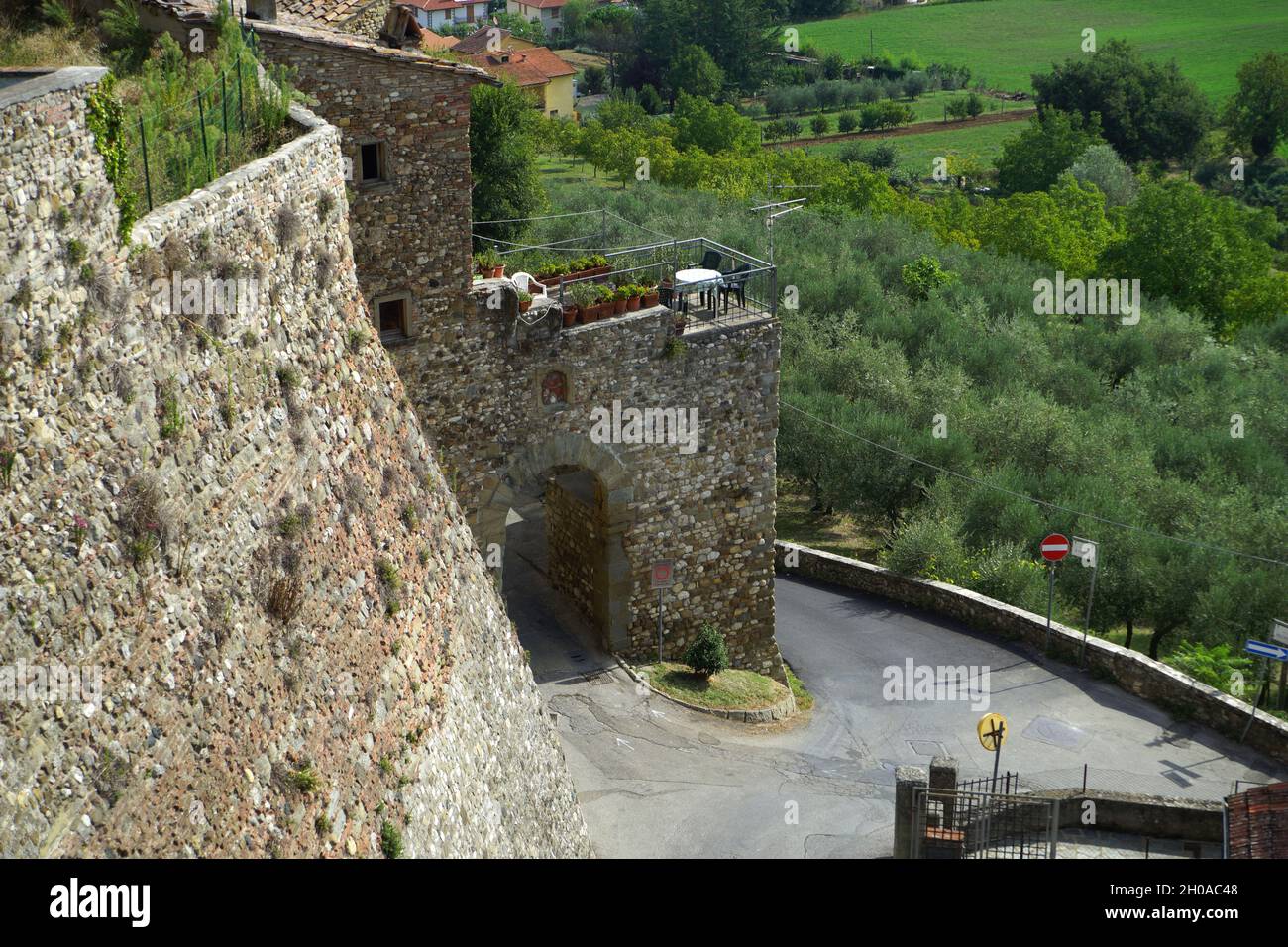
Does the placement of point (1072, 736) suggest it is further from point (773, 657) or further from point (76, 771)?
point (76, 771)

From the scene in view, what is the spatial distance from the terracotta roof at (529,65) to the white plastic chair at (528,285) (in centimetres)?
6182

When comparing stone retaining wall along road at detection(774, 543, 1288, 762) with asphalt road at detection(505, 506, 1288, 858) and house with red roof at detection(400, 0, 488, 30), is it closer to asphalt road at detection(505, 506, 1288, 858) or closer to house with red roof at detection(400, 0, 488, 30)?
asphalt road at detection(505, 506, 1288, 858)

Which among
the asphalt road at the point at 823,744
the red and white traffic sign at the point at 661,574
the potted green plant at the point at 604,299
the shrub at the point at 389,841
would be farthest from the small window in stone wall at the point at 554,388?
the shrub at the point at 389,841

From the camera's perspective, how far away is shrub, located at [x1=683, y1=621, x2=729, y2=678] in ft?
78.7

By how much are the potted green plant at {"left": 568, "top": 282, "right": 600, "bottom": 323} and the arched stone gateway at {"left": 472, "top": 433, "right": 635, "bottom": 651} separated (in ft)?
5.89

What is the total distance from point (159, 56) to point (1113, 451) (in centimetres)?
2625

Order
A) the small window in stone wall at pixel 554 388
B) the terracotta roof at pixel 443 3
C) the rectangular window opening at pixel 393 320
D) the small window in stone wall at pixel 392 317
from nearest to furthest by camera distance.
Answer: the small window in stone wall at pixel 392 317, the rectangular window opening at pixel 393 320, the small window in stone wall at pixel 554 388, the terracotta roof at pixel 443 3

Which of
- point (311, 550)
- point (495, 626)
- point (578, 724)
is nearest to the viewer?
point (311, 550)

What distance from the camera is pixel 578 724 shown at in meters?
22.5

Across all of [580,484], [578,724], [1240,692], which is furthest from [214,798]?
[1240,692]

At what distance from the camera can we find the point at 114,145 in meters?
9.95

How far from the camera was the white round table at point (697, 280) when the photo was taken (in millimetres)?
23375

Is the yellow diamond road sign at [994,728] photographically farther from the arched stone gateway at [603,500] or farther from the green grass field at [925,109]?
the green grass field at [925,109]

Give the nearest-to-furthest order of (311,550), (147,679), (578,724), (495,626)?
(147,679) → (311,550) → (495,626) → (578,724)
